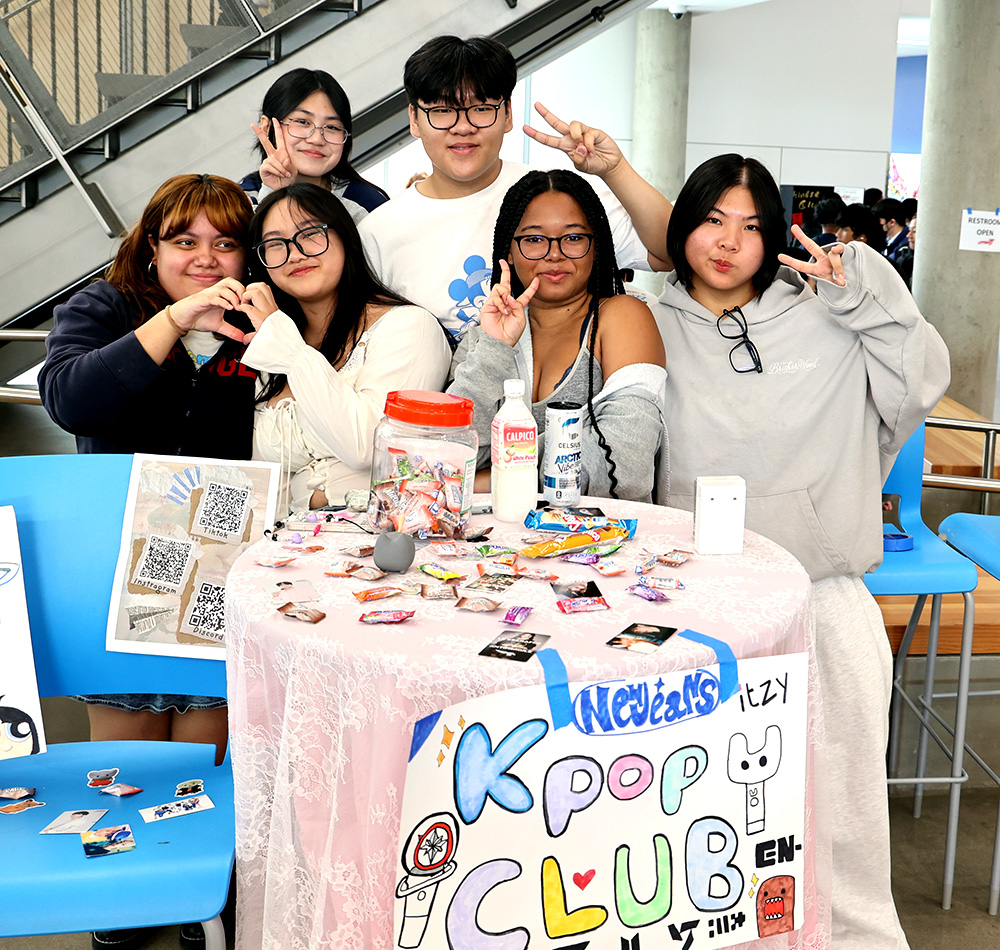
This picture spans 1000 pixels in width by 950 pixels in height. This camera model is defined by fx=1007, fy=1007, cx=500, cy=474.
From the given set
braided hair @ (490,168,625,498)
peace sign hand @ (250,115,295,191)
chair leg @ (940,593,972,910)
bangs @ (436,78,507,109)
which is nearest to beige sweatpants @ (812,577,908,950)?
chair leg @ (940,593,972,910)

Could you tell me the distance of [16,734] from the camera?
1560 mm

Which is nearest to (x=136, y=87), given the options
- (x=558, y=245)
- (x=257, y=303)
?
(x=257, y=303)

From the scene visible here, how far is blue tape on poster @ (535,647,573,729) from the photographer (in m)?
1.17

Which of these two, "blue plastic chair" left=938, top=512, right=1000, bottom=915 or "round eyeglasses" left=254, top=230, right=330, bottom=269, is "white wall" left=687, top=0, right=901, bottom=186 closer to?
"blue plastic chair" left=938, top=512, right=1000, bottom=915

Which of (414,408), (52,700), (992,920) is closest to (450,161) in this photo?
(414,408)

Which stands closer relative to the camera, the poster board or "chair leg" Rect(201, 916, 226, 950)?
"chair leg" Rect(201, 916, 226, 950)

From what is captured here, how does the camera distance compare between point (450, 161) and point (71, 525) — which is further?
point (450, 161)

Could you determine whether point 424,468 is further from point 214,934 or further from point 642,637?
point 214,934

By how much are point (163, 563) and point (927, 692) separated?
193 centimetres

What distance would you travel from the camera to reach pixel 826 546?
78.1 inches

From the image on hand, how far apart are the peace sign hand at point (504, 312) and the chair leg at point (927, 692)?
124 centimetres

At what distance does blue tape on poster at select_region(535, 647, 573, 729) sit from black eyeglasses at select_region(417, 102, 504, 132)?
60.5 inches

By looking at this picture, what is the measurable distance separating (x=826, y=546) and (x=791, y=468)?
17 centimetres

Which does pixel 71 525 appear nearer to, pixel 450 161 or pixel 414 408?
pixel 414 408
